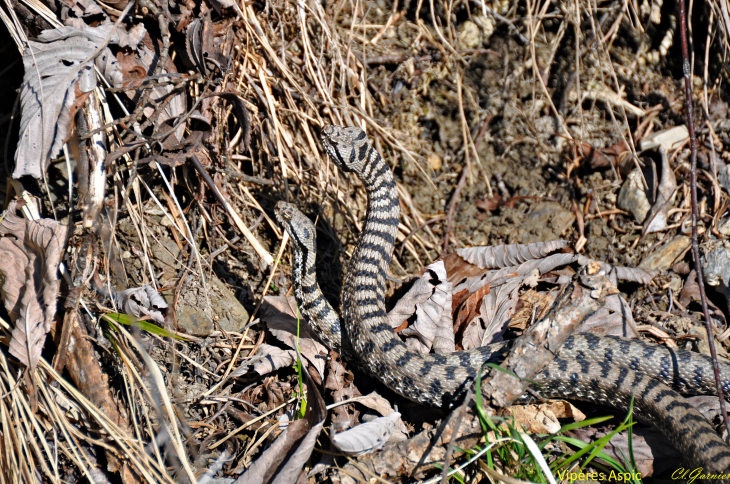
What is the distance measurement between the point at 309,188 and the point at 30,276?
260 cm

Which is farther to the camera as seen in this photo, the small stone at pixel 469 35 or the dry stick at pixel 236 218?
the small stone at pixel 469 35

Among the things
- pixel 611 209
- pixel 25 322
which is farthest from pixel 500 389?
pixel 25 322

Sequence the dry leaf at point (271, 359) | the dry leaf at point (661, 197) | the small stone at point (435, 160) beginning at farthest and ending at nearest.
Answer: the small stone at point (435, 160) → the dry leaf at point (661, 197) → the dry leaf at point (271, 359)

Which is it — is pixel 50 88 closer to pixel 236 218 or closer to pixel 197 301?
pixel 236 218

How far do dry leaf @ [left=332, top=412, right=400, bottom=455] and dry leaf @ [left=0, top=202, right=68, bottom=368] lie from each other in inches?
94.0

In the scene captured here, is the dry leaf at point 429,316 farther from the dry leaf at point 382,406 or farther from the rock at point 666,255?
the rock at point 666,255

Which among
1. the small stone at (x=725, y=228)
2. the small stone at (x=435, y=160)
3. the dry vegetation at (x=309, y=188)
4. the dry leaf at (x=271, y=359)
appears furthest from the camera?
the small stone at (x=435, y=160)

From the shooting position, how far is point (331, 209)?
17.3ft

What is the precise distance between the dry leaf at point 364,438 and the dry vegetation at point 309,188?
14cm

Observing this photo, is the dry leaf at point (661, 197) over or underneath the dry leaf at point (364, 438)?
over

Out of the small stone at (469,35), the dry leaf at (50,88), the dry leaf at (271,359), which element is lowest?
the dry leaf at (271,359)

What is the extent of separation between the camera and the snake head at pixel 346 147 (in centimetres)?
452

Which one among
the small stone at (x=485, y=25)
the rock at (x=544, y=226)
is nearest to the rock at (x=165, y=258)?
the rock at (x=544, y=226)

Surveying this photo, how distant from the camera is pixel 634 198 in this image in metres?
→ 5.23
